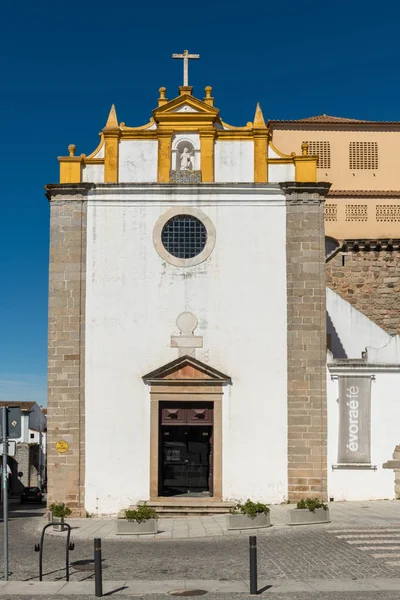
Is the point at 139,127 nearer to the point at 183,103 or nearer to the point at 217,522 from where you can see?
the point at 183,103

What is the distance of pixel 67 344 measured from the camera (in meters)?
23.3

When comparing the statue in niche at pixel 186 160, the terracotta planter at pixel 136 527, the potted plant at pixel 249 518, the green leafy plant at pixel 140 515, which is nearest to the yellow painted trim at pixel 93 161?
the statue in niche at pixel 186 160

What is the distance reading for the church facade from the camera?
23.0 m

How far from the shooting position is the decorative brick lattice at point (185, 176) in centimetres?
2419

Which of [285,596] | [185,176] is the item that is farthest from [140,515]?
[185,176]

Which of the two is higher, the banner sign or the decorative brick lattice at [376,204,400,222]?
the decorative brick lattice at [376,204,400,222]

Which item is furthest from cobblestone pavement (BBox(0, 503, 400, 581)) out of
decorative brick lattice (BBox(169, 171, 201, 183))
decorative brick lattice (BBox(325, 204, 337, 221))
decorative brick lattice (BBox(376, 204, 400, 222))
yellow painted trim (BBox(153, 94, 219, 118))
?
decorative brick lattice (BBox(376, 204, 400, 222))

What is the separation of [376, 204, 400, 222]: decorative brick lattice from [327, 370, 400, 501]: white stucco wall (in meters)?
13.4

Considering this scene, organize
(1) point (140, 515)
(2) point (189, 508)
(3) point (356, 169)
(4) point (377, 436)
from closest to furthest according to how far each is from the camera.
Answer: (1) point (140, 515) → (2) point (189, 508) → (4) point (377, 436) → (3) point (356, 169)

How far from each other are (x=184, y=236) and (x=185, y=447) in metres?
6.03

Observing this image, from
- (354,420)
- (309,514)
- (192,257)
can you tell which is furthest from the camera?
(192,257)

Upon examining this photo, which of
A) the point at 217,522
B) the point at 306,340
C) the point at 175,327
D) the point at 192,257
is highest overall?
the point at 192,257

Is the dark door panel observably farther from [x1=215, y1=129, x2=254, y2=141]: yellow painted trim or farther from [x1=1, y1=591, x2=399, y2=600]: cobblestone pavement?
[x1=1, y1=591, x2=399, y2=600]: cobblestone pavement

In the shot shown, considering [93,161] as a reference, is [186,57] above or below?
above
